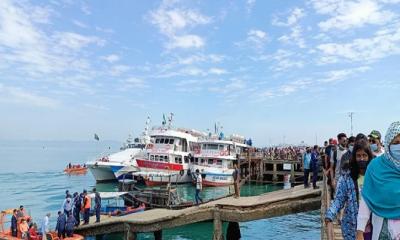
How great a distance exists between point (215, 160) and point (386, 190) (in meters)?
42.0

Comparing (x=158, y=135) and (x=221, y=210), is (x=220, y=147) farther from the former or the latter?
(x=221, y=210)

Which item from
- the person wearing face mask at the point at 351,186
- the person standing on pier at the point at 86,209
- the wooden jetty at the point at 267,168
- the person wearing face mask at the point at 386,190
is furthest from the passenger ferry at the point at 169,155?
the person wearing face mask at the point at 386,190

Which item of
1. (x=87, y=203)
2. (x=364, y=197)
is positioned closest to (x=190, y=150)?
(x=87, y=203)

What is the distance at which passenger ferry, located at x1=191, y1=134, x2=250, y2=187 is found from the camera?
42469mm

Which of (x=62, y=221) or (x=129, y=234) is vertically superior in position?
(x=62, y=221)

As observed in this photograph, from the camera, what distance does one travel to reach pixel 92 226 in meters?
16.6

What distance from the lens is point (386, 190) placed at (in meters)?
2.66

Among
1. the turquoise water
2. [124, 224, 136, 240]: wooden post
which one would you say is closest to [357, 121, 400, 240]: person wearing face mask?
[124, 224, 136, 240]: wooden post

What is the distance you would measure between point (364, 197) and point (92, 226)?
15481mm

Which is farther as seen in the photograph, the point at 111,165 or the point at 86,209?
the point at 111,165

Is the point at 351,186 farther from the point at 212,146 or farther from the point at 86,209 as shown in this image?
the point at 212,146

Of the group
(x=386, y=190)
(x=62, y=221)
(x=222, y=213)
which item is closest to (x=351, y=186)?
(x=386, y=190)

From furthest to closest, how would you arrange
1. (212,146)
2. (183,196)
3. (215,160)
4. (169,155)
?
(212,146) < (215,160) < (169,155) < (183,196)

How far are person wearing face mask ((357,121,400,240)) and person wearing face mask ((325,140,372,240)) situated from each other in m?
1.12
